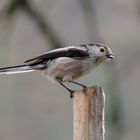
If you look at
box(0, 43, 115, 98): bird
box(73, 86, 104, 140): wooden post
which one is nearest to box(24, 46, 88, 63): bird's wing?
box(0, 43, 115, 98): bird

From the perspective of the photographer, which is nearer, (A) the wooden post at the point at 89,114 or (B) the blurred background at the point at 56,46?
→ (A) the wooden post at the point at 89,114

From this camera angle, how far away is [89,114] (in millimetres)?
6641

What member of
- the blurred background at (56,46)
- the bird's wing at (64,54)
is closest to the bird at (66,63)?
the bird's wing at (64,54)

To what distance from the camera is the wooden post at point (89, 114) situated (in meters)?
6.55

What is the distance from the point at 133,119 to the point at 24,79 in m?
1.86

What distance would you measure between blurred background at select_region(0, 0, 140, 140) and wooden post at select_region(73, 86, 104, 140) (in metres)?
4.58

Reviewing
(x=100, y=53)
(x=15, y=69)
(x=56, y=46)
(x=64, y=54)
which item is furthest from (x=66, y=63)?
(x=56, y=46)

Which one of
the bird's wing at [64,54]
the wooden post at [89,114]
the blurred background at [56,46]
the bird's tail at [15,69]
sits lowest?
the wooden post at [89,114]

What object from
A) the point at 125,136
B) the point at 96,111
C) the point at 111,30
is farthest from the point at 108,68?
the point at 96,111

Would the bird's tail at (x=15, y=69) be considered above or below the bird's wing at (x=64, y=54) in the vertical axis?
below

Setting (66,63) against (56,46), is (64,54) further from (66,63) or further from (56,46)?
(56,46)

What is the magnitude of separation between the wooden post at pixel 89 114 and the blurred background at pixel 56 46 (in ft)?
15.0

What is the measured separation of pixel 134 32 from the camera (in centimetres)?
1442

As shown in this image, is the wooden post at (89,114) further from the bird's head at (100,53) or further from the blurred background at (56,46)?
the blurred background at (56,46)
